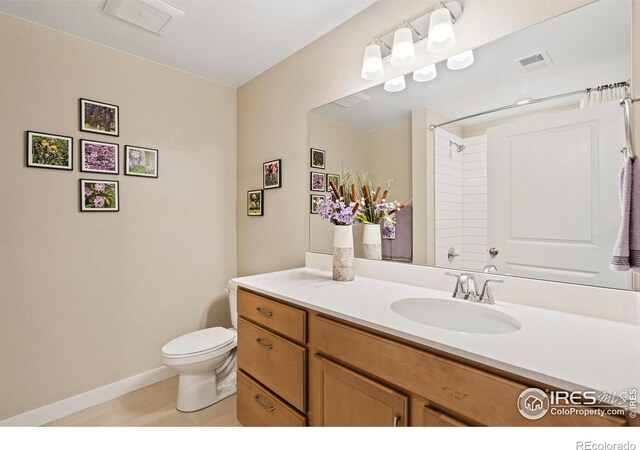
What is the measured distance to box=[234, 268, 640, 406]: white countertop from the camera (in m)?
0.70

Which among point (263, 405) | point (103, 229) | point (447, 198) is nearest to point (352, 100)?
point (447, 198)

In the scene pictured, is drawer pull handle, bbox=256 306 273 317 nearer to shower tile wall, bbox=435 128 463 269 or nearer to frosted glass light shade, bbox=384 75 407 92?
shower tile wall, bbox=435 128 463 269

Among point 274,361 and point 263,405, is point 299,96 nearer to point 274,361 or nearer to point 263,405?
point 274,361

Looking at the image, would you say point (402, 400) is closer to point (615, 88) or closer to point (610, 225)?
point (610, 225)

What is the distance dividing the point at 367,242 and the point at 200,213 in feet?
4.99

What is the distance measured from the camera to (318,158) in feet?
6.80

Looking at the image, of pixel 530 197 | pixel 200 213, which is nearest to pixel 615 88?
pixel 530 197

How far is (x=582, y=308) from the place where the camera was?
3.58ft

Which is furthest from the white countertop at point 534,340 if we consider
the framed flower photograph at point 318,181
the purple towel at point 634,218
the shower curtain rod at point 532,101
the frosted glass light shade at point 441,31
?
the frosted glass light shade at point 441,31

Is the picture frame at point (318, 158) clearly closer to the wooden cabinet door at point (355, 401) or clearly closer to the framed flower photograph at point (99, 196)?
the wooden cabinet door at point (355, 401)

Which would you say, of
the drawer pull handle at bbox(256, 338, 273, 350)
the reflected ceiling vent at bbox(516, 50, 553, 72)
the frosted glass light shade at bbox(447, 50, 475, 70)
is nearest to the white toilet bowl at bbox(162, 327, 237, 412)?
the drawer pull handle at bbox(256, 338, 273, 350)

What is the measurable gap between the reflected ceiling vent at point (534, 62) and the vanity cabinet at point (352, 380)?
1164mm

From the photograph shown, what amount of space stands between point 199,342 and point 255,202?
116 centimetres

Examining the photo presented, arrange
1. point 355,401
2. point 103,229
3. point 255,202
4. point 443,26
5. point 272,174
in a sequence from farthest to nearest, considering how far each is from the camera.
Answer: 1. point 255,202
2. point 272,174
3. point 103,229
4. point 443,26
5. point 355,401
